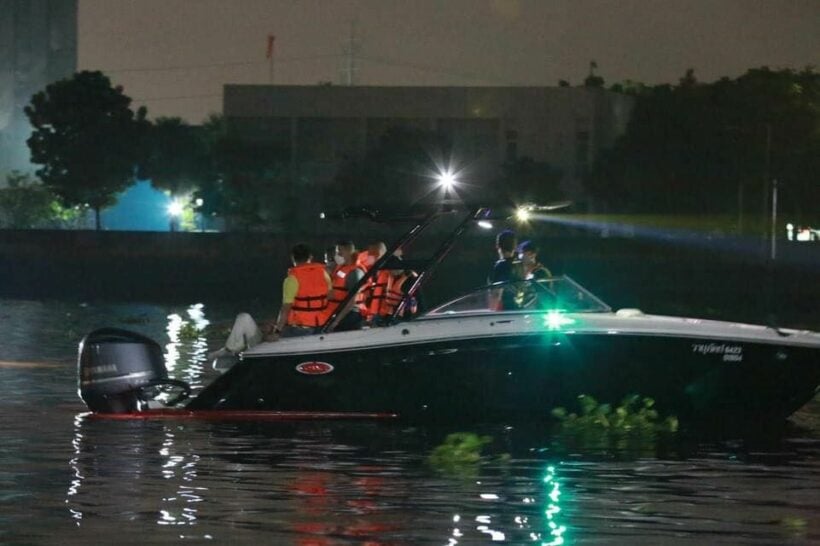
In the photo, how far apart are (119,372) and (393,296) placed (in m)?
2.49

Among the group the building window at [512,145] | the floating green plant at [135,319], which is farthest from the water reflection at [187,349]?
the building window at [512,145]

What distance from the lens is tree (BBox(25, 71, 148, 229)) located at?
289 ft

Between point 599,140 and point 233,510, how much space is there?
8387 centimetres

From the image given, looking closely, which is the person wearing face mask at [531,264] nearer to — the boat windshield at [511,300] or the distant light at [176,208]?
the boat windshield at [511,300]

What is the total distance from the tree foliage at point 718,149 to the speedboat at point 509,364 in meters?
58.2

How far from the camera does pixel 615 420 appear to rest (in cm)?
1467

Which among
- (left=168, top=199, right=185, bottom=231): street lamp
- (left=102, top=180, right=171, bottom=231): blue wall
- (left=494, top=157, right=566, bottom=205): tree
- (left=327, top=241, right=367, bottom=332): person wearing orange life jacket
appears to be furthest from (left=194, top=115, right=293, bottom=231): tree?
(left=327, top=241, right=367, bottom=332): person wearing orange life jacket

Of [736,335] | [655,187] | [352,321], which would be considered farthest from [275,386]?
[655,187]

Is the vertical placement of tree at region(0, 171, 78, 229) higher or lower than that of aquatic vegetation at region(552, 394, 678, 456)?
higher

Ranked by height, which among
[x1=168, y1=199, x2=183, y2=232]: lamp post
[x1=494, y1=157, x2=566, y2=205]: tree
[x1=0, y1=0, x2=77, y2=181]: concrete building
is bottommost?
[x1=168, y1=199, x2=183, y2=232]: lamp post

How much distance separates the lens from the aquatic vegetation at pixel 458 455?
42.0ft

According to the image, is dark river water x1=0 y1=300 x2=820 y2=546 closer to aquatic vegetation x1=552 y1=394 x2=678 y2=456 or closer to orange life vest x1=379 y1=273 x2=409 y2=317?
aquatic vegetation x1=552 y1=394 x2=678 y2=456

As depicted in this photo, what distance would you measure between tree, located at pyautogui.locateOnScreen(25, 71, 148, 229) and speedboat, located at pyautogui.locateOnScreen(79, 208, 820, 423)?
7306cm

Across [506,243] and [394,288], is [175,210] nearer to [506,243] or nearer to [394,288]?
[506,243]
